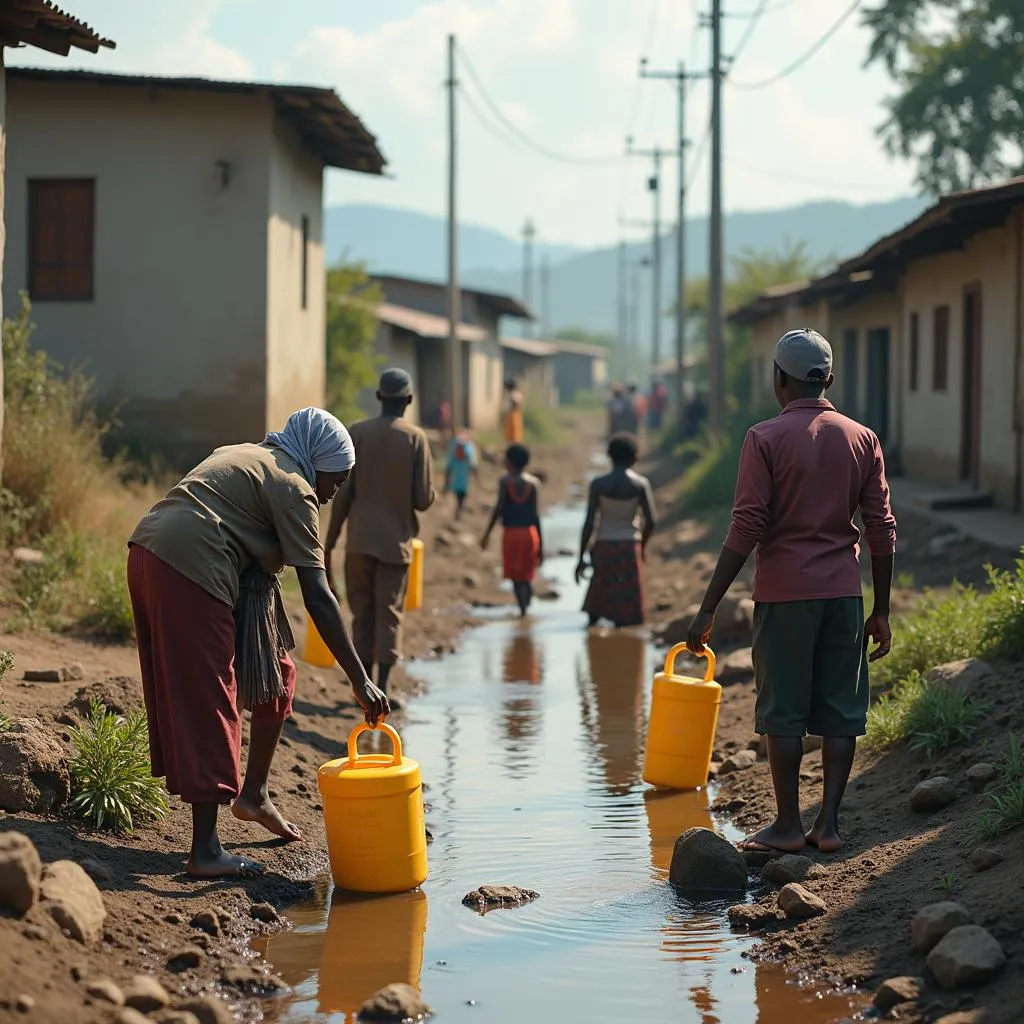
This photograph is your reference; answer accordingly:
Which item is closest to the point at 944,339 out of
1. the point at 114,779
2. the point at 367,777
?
the point at 367,777

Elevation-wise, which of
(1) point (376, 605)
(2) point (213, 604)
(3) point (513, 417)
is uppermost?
(3) point (513, 417)

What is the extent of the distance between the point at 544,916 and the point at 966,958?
5.63 feet

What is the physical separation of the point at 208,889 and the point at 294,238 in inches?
522

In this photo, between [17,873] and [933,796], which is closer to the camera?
[17,873]

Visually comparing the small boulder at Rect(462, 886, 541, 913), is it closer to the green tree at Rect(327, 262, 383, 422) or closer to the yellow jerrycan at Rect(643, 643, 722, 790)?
the yellow jerrycan at Rect(643, 643, 722, 790)

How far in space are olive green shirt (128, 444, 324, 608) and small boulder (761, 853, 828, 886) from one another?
210 cm

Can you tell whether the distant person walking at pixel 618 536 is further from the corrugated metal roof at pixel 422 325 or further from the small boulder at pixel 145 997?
the corrugated metal roof at pixel 422 325

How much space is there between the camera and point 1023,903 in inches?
203

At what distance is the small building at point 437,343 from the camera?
3381 cm

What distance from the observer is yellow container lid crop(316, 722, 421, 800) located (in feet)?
19.5

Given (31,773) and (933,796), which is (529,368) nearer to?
(933,796)

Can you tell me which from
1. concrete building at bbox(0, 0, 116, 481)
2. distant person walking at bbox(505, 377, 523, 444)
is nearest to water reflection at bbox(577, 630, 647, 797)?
concrete building at bbox(0, 0, 116, 481)

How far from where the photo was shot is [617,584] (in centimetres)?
1267

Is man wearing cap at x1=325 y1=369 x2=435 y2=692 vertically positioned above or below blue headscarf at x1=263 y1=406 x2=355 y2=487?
below
